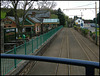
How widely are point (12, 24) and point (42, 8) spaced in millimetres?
8382

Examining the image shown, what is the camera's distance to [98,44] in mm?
19188

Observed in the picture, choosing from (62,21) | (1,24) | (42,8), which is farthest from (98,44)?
(62,21)

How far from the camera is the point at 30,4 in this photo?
1823 cm

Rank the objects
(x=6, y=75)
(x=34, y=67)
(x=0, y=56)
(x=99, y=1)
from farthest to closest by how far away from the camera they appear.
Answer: (x=99, y=1) < (x=34, y=67) < (x=6, y=75) < (x=0, y=56)

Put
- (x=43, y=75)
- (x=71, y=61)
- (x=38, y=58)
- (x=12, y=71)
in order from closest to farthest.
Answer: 1. (x=71, y=61)
2. (x=38, y=58)
3. (x=12, y=71)
4. (x=43, y=75)

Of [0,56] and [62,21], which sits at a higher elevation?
[62,21]

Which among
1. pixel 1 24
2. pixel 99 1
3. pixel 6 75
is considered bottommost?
pixel 6 75

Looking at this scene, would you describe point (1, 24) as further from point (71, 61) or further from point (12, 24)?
point (12, 24)

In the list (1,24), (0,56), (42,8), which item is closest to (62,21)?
(42,8)

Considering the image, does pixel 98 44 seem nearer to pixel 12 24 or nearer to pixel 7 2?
pixel 7 2

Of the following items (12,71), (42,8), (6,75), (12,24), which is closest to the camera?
(6,75)

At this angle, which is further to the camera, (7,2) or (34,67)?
(7,2)

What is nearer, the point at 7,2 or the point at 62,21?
the point at 7,2

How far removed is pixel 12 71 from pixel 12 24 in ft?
64.7
